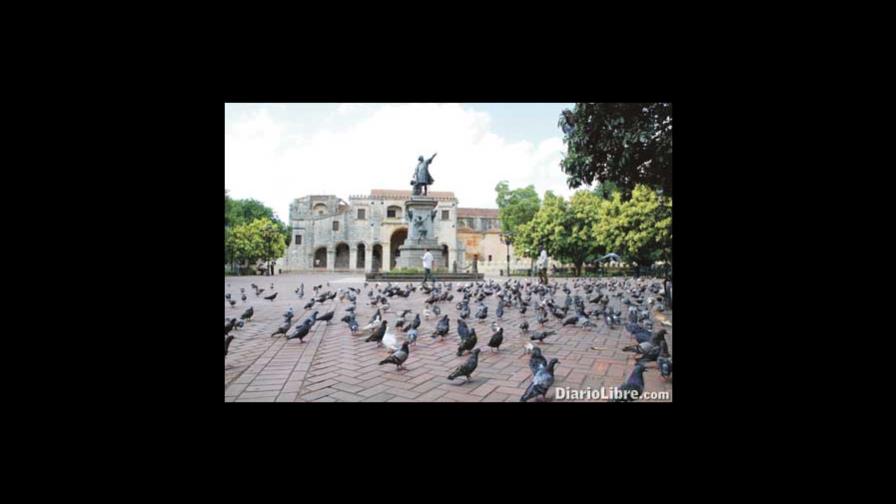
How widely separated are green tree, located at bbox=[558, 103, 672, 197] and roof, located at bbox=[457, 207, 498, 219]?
2911cm

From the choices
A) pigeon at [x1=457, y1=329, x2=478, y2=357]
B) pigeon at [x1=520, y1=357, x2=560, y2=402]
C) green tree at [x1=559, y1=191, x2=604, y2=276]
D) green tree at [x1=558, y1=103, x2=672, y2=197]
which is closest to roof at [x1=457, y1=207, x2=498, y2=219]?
green tree at [x1=559, y1=191, x2=604, y2=276]

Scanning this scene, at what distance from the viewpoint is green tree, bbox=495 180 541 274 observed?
29938mm

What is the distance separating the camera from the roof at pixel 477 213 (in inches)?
1369

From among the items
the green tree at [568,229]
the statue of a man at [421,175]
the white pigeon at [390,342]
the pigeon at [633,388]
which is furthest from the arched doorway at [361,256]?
the pigeon at [633,388]

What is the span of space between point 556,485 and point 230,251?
2293 centimetres

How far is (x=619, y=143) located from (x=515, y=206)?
85.7 feet

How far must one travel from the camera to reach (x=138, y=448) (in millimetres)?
1912

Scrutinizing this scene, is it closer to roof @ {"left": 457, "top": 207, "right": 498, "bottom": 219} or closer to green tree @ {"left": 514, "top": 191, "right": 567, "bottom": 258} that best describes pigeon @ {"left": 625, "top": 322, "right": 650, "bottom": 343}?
green tree @ {"left": 514, "top": 191, "right": 567, "bottom": 258}

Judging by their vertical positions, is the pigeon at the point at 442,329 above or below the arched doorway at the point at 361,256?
below

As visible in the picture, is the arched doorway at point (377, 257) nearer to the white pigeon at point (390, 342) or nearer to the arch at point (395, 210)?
the arch at point (395, 210)

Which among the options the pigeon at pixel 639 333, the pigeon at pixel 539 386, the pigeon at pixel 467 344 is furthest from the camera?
the pigeon at pixel 639 333

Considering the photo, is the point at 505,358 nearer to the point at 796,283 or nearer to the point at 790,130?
the point at 796,283

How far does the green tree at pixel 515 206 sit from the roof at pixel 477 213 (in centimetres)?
130
